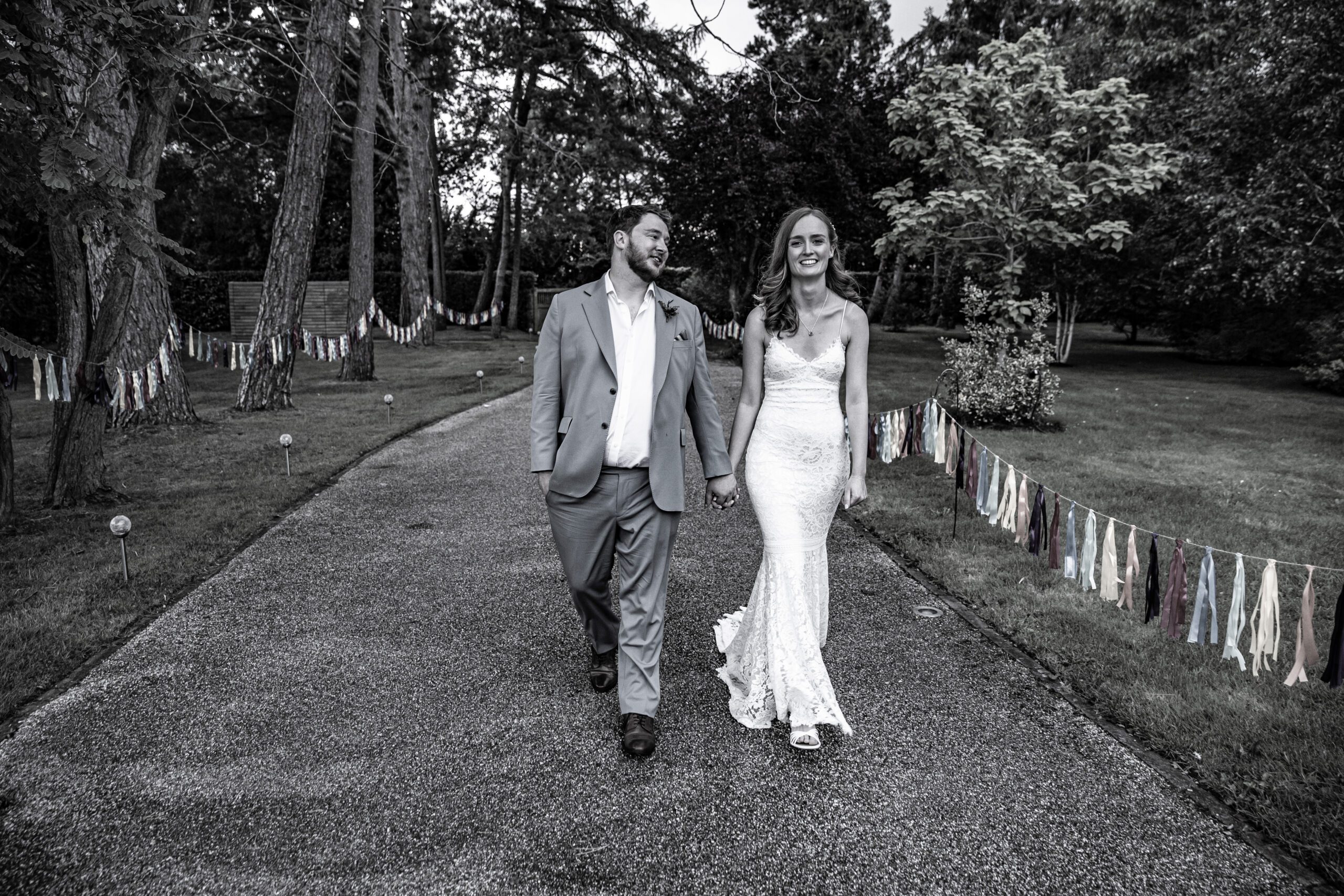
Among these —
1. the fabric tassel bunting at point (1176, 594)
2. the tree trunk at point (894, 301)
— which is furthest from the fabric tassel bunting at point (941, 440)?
the tree trunk at point (894, 301)

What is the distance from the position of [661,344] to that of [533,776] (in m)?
1.81

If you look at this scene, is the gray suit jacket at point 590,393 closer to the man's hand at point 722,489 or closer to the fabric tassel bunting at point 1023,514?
the man's hand at point 722,489

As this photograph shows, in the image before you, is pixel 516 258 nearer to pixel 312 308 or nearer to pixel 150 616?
pixel 312 308

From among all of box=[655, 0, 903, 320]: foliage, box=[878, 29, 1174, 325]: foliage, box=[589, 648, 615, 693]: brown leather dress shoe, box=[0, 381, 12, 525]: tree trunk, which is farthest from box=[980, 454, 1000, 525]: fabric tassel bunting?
box=[655, 0, 903, 320]: foliage

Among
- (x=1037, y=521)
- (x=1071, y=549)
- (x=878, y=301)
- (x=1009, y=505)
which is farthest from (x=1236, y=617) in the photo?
(x=878, y=301)

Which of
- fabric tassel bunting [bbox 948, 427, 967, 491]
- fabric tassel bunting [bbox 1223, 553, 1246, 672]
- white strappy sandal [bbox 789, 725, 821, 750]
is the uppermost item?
fabric tassel bunting [bbox 948, 427, 967, 491]

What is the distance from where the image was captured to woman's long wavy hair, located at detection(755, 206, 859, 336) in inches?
153

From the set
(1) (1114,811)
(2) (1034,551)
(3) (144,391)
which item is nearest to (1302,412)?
(2) (1034,551)

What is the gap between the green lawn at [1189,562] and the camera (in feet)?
11.5

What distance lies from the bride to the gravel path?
33 centimetres

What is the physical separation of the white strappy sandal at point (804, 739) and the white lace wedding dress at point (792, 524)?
8 centimetres

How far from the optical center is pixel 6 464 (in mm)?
6777

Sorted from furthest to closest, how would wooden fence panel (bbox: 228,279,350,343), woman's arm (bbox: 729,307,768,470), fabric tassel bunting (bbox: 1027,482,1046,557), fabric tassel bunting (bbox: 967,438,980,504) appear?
wooden fence panel (bbox: 228,279,350,343) → fabric tassel bunting (bbox: 967,438,980,504) → fabric tassel bunting (bbox: 1027,482,1046,557) → woman's arm (bbox: 729,307,768,470)

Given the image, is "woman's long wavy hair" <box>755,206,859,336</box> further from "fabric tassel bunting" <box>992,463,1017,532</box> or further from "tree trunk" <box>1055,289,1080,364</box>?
"tree trunk" <box>1055,289,1080,364</box>
